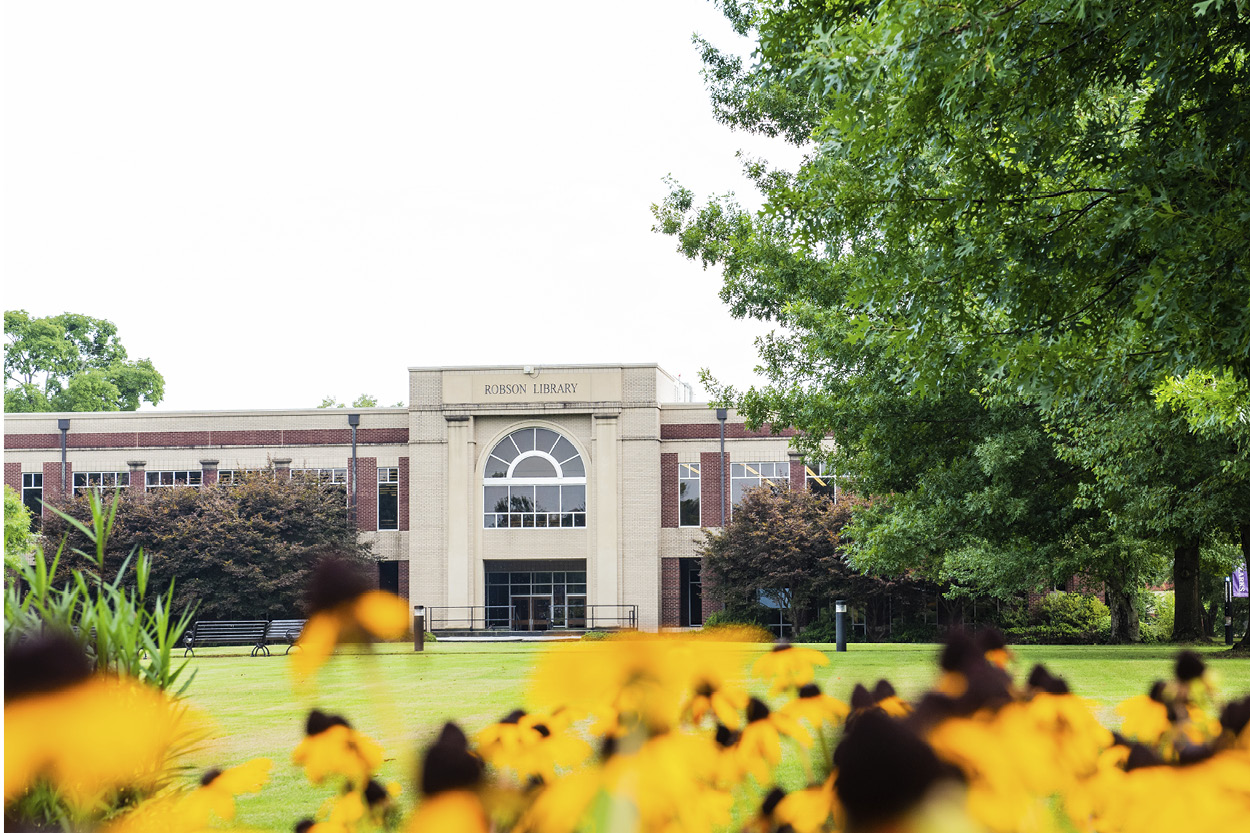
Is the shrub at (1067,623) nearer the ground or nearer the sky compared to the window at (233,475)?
nearer the ground

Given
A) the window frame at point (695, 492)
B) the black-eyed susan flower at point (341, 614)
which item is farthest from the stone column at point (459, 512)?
the black-eyed susan flower at point (341, 614)

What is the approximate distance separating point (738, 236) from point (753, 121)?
4.15 metres

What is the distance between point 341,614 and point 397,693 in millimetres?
10786

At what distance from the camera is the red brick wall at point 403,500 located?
1603 inches

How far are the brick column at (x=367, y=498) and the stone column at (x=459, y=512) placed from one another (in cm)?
314

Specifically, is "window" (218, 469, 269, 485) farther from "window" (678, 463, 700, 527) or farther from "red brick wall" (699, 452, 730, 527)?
"red brick wall" (699, 452, 730, 527)

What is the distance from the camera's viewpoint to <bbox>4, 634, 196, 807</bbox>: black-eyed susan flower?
1785mm

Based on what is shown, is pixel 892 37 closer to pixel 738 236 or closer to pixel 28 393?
pixel 738 236

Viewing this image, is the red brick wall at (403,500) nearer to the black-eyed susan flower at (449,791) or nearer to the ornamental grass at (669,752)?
the ornamental grass at (669,752)

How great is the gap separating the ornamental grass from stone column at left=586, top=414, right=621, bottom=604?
120ft

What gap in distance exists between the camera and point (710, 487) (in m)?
39.9

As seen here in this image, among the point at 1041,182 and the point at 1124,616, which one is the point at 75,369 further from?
the point at 1041,182

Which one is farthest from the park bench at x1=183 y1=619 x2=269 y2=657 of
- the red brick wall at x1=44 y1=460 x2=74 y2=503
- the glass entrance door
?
the red brick wall at x1=44 y1=460 x2=74 y2=503

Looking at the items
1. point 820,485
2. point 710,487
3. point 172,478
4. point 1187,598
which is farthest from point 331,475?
point 1187,598
